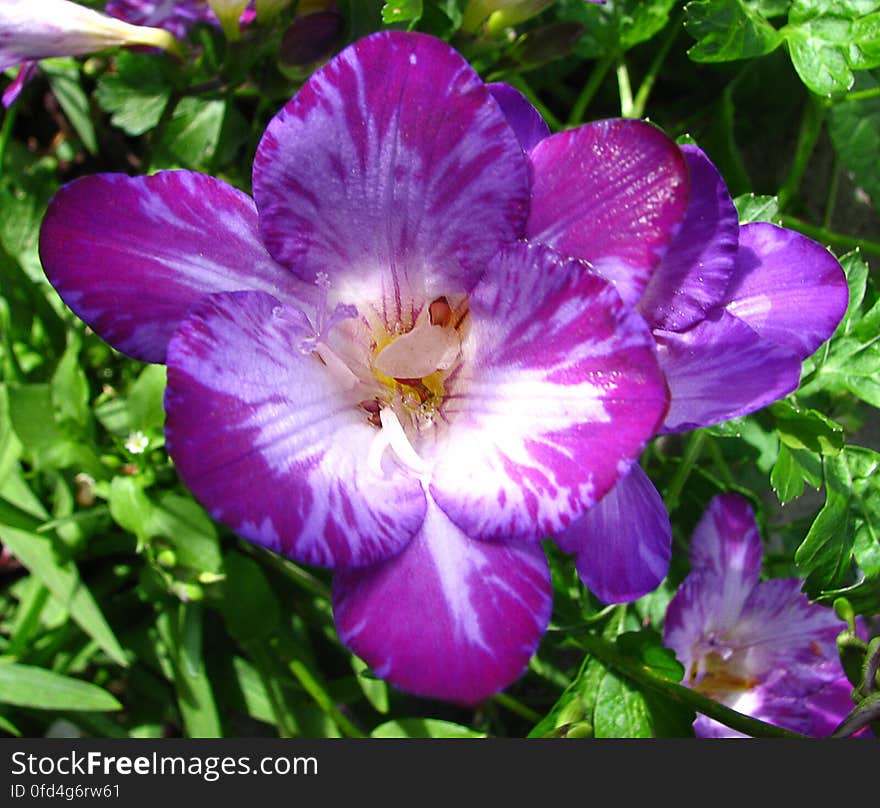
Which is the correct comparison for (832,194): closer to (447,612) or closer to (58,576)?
(447,612)

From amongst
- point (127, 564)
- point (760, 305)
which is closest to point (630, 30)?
point (760, 305)

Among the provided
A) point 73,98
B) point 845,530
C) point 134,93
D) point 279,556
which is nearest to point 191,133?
point 134,93

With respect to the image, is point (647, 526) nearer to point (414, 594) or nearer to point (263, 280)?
point (414, 594)

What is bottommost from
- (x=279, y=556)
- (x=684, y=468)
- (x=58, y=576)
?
(x=58, y=576)

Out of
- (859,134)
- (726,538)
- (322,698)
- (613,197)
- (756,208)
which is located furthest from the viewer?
(859,134)

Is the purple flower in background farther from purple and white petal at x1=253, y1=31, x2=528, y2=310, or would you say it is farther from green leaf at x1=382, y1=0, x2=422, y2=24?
green leaf at x1=382, y1=0, x2=422, y2=24

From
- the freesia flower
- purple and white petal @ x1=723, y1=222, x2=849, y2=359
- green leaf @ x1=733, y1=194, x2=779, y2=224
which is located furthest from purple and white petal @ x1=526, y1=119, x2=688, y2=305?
the freesia flower
